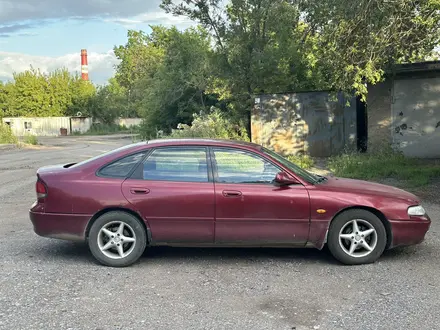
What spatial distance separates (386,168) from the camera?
475 inches

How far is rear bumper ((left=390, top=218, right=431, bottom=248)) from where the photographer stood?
17.7 ft

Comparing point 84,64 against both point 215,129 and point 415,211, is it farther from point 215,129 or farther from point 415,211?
point 415,211

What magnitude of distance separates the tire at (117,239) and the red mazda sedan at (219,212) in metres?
0.01

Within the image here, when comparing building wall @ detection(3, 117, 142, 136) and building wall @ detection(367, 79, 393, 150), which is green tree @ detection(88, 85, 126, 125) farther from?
building wall @ detection(367, 79, 393, 150)

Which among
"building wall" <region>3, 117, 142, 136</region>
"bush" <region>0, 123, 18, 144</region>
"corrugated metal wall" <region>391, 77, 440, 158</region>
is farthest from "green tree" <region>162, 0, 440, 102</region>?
"building wall" <region>3, 117, 142, 136</region>

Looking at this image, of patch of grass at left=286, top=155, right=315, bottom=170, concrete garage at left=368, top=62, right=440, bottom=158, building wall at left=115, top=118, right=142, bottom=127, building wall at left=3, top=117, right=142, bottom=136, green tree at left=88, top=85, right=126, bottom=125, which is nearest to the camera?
patch of grass at left=286, top=155, right=315, bottom=170

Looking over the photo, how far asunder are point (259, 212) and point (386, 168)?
25.6ft

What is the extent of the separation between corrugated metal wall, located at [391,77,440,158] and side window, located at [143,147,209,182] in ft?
34.4

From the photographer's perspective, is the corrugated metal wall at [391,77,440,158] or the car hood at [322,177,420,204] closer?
the car hood at [322,177,420,204]

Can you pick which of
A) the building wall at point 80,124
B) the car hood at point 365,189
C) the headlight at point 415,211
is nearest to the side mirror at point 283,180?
the car hood at point 365,189

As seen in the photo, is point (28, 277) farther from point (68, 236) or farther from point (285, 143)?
point (285, 143)

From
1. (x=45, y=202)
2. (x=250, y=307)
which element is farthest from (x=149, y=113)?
(x=250, y=307)

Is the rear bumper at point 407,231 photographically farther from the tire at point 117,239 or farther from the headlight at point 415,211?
the tire at point 117,239

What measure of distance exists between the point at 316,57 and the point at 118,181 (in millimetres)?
8302
